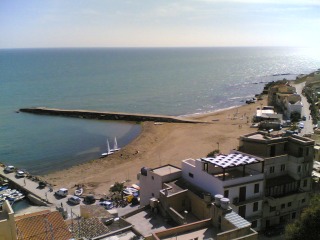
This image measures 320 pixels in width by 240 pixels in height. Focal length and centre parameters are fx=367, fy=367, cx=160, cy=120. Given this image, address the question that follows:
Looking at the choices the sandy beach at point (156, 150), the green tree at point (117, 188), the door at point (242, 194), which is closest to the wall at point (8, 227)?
the door at point (242, 194)

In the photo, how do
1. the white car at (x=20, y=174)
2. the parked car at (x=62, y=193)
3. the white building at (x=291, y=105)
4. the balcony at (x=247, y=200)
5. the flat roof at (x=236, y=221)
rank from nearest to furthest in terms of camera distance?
the flat roof at (x=236, y=221)
the balcony at (x=247, y=200)
the parked car at (x=62, y=193)
the white car at (x=20, y=174)
the white building at (x=291, y=105)

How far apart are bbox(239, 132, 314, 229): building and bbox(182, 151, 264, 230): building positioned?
1415 mm

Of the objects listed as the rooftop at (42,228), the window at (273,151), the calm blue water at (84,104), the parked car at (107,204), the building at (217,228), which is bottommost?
the calm blue water at (84,104)

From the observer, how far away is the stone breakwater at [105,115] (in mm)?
79463

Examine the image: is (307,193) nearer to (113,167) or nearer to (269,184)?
(269,184)

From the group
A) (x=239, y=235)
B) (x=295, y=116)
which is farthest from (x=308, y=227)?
(x=295, y=116)

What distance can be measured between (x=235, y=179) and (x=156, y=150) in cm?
3351

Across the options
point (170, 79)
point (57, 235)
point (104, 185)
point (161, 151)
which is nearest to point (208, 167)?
point (57, 235)

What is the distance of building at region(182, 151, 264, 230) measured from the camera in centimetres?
2356

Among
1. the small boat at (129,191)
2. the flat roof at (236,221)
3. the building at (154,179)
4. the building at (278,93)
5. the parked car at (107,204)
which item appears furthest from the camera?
the building at (278,93)

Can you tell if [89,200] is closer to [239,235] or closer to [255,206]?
[255,206]

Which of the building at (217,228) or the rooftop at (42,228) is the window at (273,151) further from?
the rooftop at (42,228)

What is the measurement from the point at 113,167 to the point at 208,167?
2683 cm

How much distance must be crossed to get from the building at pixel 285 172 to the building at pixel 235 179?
142 cm
